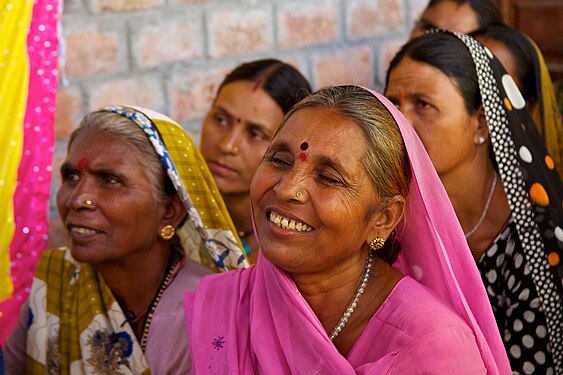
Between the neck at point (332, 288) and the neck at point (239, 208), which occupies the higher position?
the neck at point (332, 288)

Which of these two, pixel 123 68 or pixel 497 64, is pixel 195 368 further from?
pixel 123 68

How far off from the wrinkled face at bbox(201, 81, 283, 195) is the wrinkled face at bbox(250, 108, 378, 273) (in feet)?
4.85

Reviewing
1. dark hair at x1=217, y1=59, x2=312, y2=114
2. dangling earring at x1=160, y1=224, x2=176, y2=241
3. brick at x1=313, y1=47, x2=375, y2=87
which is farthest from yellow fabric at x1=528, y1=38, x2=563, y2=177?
dangling earring at x1=160, y1=224, x2=176, y2=241

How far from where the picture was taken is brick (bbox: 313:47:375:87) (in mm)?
4801

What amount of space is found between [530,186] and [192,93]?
70.9 inches

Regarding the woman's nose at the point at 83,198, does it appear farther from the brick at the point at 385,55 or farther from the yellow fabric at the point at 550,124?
the brick at the point at 385,55

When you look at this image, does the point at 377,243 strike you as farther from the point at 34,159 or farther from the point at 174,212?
the point at 34,159

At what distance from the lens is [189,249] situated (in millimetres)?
3092

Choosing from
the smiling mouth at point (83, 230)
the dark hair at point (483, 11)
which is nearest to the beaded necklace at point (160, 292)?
the smiling mouth at point (83, 230)

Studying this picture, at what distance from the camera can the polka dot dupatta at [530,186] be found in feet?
9.80

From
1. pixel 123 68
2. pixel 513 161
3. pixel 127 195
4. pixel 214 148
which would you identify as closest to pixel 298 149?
pixel 127 195

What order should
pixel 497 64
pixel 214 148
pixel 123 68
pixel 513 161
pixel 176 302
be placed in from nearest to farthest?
pixel 176 302 → pixel 513 161 → pixel 497 64 → pixel 214 148 → pixel 123 68

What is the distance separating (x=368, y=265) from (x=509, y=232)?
38.3 inches

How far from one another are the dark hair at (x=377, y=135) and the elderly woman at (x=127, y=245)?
2.43 feet
